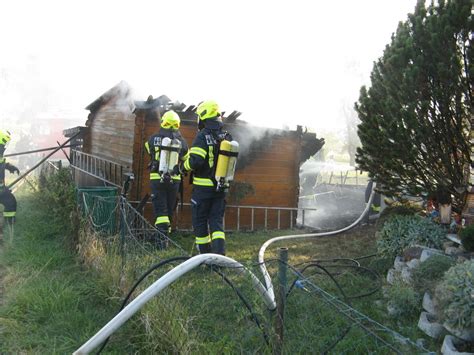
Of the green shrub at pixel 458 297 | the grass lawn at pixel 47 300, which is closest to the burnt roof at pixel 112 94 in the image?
the grass lawn at pixel 47 300

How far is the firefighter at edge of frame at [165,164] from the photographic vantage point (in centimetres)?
643

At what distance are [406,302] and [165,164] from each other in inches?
154

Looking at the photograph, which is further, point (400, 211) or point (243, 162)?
point (243, 162)

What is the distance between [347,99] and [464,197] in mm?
40647

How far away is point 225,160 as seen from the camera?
5375 millimetres

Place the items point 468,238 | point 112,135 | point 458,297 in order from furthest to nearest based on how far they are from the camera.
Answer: point 112,135 → point 468,238 → point 458,297

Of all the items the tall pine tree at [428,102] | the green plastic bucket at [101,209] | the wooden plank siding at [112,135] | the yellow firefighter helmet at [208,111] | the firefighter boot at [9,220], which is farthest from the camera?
the wooden plank siding at [112,135]

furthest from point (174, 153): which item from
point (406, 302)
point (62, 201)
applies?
point (406, 302)

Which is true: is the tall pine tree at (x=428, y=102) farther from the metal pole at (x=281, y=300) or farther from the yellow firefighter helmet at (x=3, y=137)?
the yellow firefighter helmet at (x=3, y=137)

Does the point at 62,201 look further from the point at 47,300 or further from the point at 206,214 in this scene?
the point at 47,300

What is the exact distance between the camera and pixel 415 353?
300cm

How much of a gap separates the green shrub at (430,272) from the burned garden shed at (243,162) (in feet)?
17.0

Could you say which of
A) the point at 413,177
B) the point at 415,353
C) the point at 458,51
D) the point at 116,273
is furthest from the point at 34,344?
the point at 458,51

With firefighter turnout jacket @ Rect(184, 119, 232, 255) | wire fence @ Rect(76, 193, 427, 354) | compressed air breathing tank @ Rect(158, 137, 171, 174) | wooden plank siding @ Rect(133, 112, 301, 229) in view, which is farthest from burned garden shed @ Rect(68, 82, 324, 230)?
wire fence @ Rect(76, 193, 427, 354)
